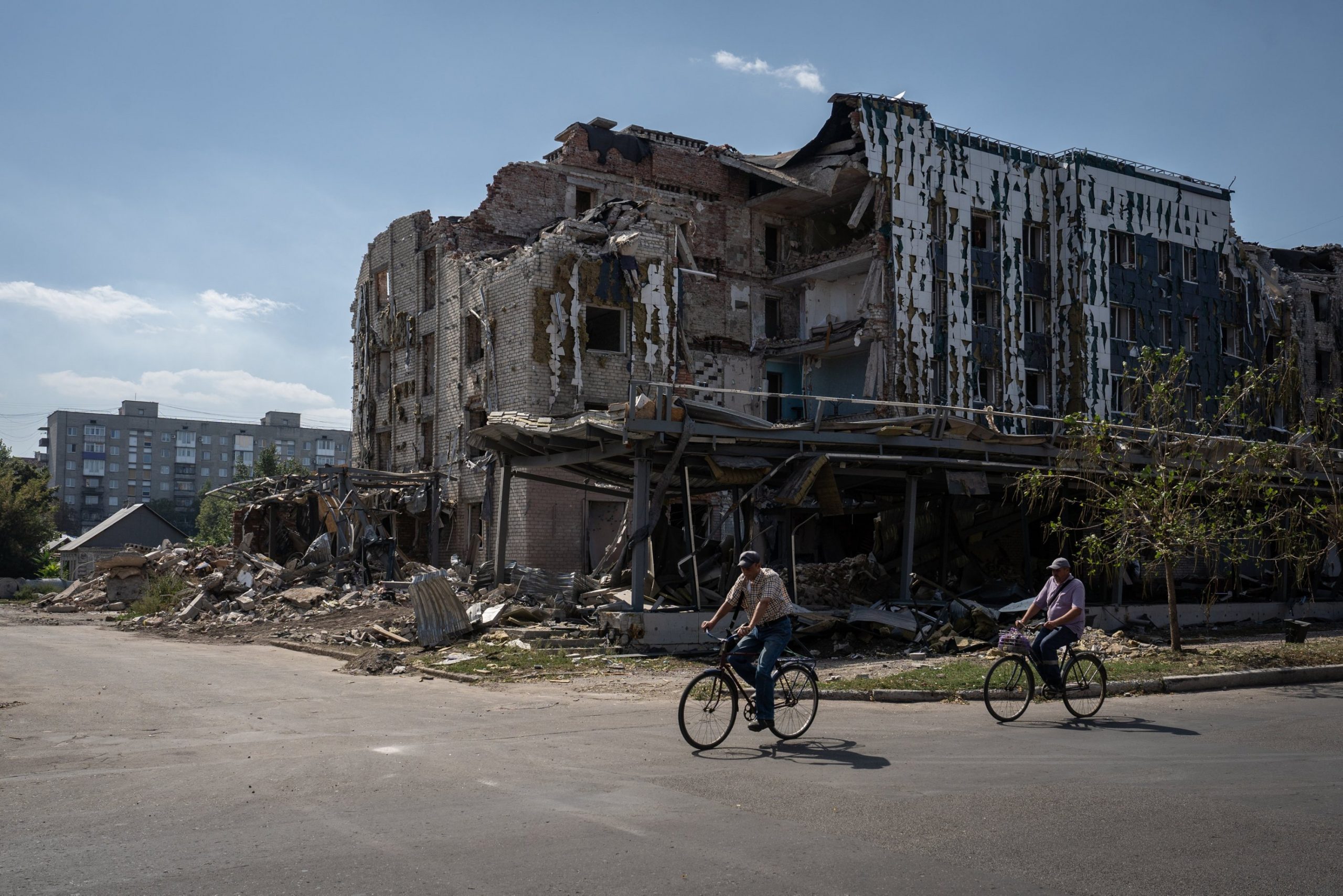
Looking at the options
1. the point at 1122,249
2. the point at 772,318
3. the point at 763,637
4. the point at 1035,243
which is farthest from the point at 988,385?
the point at 763,637

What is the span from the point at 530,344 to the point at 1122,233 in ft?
79.2

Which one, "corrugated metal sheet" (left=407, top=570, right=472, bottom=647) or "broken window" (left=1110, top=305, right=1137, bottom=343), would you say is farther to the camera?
"broken window" (left=1110, top=305, right=1137, bottom=343)

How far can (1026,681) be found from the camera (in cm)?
1120

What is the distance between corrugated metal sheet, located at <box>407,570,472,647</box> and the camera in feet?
63.5

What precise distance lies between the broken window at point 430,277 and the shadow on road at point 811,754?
29.1 meters

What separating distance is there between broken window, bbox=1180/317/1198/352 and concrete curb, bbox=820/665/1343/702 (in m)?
30.6

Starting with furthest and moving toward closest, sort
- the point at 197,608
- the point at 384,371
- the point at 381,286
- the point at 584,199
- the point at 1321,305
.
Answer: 1. the point at 1321,305
2. the point at 381,286
3. the point at 384,371
4. the point at 584,199
5. the point at 197,608

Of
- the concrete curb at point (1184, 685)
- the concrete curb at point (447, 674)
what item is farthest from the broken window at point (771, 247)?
the concrete curb at point (1184, 685)

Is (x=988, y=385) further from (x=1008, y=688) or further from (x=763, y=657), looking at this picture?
(x=763, y=657)

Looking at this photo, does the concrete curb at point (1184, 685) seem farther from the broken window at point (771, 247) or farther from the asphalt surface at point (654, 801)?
the broken window at point (771, 247)

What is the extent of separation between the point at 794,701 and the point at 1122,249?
36.9 m

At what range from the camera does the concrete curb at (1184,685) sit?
1308 cm

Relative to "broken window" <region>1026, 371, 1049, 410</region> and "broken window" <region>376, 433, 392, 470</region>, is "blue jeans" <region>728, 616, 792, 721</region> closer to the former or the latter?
"broken window" <region>376, 433, 392, 470</region>

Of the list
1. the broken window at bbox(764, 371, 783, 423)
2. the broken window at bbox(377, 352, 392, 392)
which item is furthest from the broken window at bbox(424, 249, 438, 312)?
the broken window at bbox(764, 371, 783, 423)
